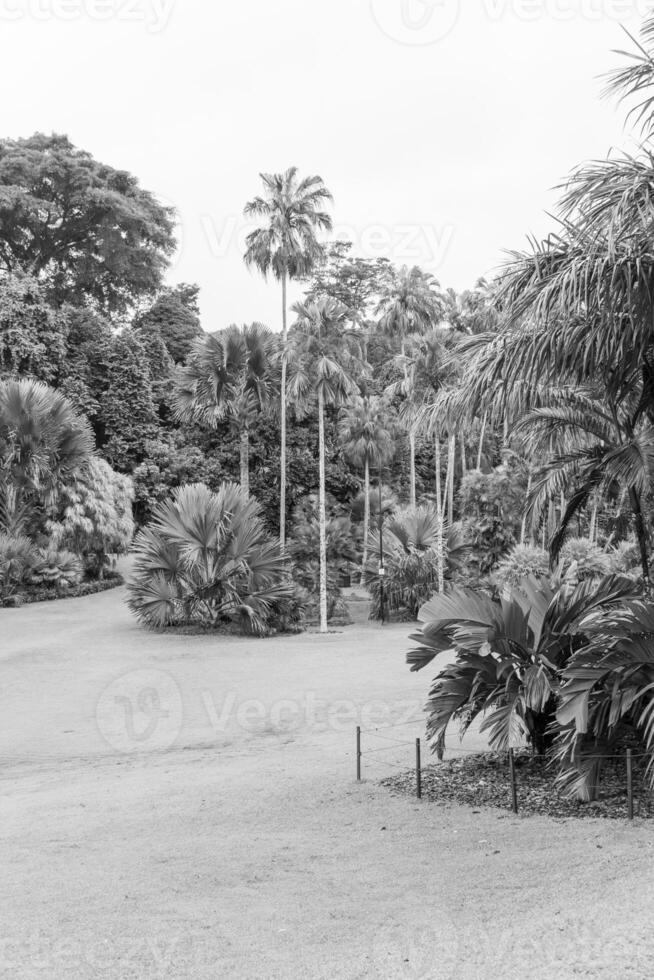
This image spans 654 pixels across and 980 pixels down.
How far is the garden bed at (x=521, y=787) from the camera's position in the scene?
24.2 ft

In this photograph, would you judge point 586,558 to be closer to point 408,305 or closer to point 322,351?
point 322,351

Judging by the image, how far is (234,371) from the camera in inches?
1203

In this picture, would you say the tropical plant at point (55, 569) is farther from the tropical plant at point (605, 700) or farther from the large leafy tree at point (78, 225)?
the tropical plant at point (605, 700)

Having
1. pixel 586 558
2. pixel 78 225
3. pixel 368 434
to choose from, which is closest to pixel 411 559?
pixel 586 558

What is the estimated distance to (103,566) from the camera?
108 ft

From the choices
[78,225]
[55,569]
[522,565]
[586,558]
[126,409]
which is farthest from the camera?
[78,225]

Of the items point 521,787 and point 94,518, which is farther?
point 94,518

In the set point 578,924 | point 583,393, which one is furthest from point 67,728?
point 578,924

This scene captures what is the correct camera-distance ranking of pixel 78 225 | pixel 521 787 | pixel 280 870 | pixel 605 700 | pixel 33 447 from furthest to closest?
pixel 78 225 < pixel 33 447 < pixel 521 787 < pixel 605 700 < pixel 280 870

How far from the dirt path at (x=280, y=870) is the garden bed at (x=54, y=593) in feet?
48.7

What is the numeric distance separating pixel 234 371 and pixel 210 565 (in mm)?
9784

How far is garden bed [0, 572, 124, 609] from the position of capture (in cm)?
2736

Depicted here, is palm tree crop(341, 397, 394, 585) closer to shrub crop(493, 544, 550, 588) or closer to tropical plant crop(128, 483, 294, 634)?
shrub crop(493, 544, 550, 588)

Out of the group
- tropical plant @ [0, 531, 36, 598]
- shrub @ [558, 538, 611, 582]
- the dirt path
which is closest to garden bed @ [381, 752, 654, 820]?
the dirt path
